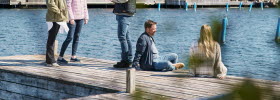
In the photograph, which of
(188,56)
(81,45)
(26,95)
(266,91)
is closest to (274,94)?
(266,91)

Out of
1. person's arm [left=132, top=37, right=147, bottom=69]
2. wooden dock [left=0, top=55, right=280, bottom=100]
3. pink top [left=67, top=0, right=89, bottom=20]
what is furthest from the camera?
pink top [left=67, top=0, right=89, bottom=20]

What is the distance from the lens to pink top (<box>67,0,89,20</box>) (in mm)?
7298

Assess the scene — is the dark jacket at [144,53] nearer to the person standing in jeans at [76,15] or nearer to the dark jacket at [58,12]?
the person standing in jeans at [76,15]

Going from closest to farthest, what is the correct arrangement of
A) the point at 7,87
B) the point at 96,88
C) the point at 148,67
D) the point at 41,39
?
the point at 41,39
the point at 96,88
the point at 148,67
the point at 7,87

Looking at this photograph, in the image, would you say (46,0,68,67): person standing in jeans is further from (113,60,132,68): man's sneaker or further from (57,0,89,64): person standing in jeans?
(113,60,132,68): man's sneaker

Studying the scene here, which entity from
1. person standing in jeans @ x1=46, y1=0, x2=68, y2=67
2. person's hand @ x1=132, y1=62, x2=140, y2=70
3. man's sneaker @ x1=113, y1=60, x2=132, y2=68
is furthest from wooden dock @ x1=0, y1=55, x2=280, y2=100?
person standing in jeans @ x1=46, y1=0, x2=68, y2=67

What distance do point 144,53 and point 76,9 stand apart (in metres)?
1.20

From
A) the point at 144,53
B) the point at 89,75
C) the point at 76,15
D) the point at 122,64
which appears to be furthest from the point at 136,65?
the point at 76,15

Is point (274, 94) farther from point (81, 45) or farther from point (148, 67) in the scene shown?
point (81, 45)

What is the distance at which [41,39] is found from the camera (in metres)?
1.28

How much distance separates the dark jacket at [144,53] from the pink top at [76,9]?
1022 millimetres

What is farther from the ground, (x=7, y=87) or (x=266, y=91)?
(x=266, y=91)

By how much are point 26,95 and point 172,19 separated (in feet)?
22.5

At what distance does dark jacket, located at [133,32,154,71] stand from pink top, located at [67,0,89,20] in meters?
1.02
